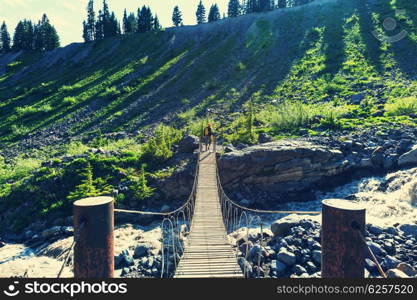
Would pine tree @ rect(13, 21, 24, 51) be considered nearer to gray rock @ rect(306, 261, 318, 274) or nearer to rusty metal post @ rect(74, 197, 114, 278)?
gray rock @ rect(306, 261, 318, 274)

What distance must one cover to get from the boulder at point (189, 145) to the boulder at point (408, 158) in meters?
11.0

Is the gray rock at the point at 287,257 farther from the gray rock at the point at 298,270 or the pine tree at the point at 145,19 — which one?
the pine tree at the point at 145,19

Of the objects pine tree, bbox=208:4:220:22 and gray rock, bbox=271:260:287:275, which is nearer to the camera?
gray rock, bbox=271:260:287:275

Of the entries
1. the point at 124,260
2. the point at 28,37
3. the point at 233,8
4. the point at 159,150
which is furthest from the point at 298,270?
the point at 28,37

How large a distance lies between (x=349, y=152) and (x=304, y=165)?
10.4 feet

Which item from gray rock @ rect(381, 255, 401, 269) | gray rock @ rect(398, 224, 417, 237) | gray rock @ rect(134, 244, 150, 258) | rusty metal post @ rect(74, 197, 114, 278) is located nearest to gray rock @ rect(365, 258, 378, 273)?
gray rock @ rect(381, 255, 401, 269)

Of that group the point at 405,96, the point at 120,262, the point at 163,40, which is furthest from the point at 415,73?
the point at 163,40

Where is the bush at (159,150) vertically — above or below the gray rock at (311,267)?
above

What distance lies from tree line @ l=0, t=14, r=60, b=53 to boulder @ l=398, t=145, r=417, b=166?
73698 millimetres

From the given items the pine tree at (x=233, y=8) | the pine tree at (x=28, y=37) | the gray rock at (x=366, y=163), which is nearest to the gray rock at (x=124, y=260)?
the gray rock at (x=366, y=163)

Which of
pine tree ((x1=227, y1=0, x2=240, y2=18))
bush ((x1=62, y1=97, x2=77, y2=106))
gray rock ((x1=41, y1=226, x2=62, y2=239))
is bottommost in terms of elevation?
gray rock ((x1=41, y1=226, x2=62, y2=239))

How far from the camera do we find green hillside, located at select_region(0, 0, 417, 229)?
17172mm

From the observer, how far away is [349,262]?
2875 millimetres

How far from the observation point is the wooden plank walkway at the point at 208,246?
6.46 metres
